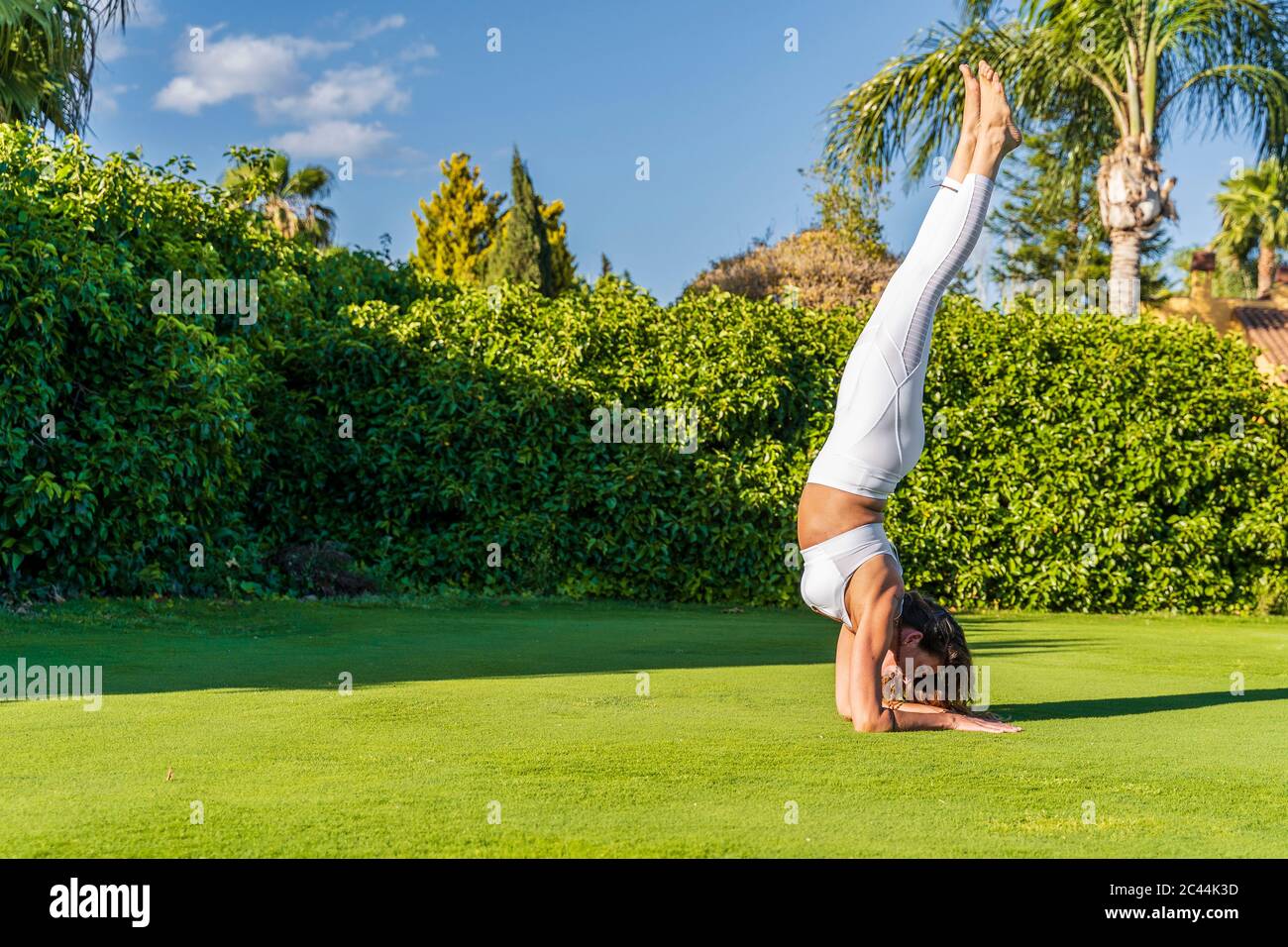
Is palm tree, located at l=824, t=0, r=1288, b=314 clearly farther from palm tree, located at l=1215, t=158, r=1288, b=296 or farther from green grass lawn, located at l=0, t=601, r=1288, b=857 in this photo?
palm tree, located at l=1215, t=158, r=1288, b=296

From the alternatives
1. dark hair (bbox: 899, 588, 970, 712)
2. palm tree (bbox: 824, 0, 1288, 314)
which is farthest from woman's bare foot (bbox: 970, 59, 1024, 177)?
palm tree (bbox: 824, 0, 1288, 314)

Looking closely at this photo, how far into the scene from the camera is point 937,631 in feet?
17.9

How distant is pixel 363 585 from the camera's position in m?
12.8

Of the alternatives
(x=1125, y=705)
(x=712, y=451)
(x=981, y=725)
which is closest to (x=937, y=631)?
(x=981, y=725)

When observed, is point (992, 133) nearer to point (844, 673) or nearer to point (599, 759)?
point (844, 673)

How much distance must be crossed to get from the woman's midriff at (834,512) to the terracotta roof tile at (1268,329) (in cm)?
2156

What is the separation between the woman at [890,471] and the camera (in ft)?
17.4

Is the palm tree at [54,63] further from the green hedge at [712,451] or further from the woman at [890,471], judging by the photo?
the woman at [890,471]

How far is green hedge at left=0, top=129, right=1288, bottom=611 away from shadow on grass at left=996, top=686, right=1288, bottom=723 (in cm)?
674

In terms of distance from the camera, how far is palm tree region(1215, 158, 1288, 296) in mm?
44906
